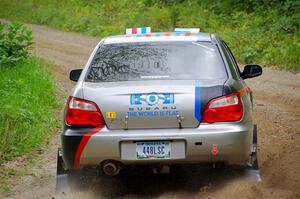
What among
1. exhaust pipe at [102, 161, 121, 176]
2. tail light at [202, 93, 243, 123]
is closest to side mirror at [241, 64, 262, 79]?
tail light at [202, 93, 243, 123]

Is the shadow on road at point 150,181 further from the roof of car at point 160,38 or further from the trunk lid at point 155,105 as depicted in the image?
the roof of car at point 160,38

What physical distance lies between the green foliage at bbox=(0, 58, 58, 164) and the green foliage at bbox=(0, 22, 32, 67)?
337 mm

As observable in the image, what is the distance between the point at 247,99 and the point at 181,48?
83cm

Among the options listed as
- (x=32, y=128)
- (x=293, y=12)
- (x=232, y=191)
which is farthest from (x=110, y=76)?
(x=293, y=12)

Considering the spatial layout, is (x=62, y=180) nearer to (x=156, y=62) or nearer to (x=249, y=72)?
(x=156, y=62)

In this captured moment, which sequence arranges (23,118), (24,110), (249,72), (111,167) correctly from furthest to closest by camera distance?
(24,110) → (23,118) → (249,72) → (111,167)

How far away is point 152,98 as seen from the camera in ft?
17.6

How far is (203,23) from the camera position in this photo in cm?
2130

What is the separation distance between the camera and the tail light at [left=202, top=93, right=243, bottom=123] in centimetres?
538

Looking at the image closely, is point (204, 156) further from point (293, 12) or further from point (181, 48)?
point (293, 12)

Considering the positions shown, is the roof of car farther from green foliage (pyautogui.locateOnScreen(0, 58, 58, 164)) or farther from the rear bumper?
green foliage (pyautogui.locateOnScreen(0, 58, 58, 164))

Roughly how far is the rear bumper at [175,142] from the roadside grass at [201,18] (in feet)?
33.9

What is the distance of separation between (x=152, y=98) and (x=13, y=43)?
938cm

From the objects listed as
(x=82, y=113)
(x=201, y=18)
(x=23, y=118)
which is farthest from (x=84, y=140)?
(x=201, y=18)
